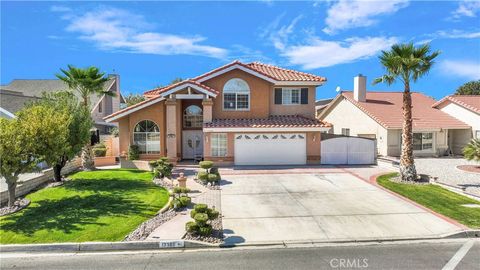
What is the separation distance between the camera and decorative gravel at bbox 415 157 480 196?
18484 mm

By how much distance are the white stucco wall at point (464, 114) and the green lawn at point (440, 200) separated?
17818mm

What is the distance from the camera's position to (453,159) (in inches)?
1154

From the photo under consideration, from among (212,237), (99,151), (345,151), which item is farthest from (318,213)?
(99,151)

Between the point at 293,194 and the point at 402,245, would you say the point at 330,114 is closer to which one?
the point at 293,194

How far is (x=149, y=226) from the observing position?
11.7m

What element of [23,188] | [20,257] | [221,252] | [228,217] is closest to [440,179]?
[228,217]

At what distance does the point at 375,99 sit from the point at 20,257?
34.3m

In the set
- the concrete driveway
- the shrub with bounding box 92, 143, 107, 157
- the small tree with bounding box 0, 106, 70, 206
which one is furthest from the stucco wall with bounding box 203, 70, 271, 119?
the small tree with bounding box 0, 106, 70, 206

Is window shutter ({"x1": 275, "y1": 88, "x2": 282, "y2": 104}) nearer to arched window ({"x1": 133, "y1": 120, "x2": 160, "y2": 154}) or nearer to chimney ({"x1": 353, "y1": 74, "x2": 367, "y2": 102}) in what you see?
→ arched window ({"x1": 133, "y1": 120, "x2": 160, "y2": 154})

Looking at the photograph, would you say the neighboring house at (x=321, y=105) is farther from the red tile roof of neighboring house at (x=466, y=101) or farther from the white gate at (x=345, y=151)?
the white gate at (x=345, y=151)

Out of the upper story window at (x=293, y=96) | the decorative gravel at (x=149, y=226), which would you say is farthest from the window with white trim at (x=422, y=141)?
the decorative gravel at (x=149, y=226)

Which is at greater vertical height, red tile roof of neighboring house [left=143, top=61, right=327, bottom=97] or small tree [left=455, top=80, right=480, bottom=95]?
small tree [left=455, top=80, right=480, bottom=95]

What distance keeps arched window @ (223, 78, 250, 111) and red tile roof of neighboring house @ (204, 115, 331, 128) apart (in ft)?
4.15

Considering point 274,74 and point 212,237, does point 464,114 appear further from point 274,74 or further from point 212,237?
point 212,237
